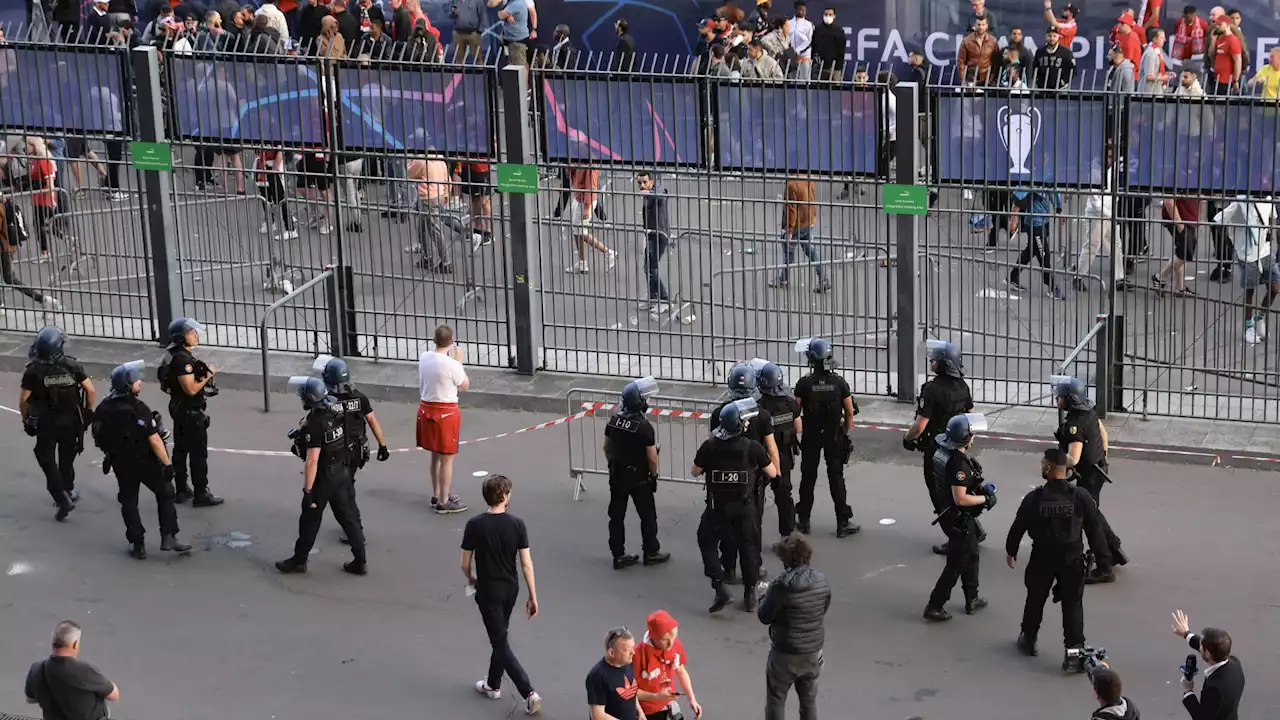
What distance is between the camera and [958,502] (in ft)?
40.2

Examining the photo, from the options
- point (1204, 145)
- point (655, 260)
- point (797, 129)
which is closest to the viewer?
point (1204, 145)

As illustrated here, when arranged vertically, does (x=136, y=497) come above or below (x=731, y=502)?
below

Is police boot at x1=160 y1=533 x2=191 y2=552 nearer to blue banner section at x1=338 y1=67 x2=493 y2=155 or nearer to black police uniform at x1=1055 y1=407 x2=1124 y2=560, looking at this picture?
blue banner section at x1=338 y1=67 x2=493 y2=155

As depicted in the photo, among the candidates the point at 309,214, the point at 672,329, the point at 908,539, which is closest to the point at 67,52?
the point at 309,214

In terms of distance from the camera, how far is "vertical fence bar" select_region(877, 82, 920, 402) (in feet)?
52.5

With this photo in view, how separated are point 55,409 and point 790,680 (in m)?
6.64

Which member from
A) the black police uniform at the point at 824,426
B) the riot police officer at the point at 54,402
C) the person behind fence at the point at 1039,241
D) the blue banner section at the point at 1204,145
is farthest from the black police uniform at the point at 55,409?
the blue banner section at the point at 1204,145

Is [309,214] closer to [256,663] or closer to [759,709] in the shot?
[256,663]

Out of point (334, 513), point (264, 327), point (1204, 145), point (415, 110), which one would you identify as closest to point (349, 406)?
point (334, 513)

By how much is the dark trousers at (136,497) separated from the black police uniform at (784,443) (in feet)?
14.5

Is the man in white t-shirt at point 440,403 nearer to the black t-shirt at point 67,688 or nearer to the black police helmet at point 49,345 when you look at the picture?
the black police helmet at point 49,345

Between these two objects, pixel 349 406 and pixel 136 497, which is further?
pixel 136 497

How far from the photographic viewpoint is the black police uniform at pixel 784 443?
13539 mm

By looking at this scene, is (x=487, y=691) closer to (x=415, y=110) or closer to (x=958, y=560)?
(x=958, y=560)
